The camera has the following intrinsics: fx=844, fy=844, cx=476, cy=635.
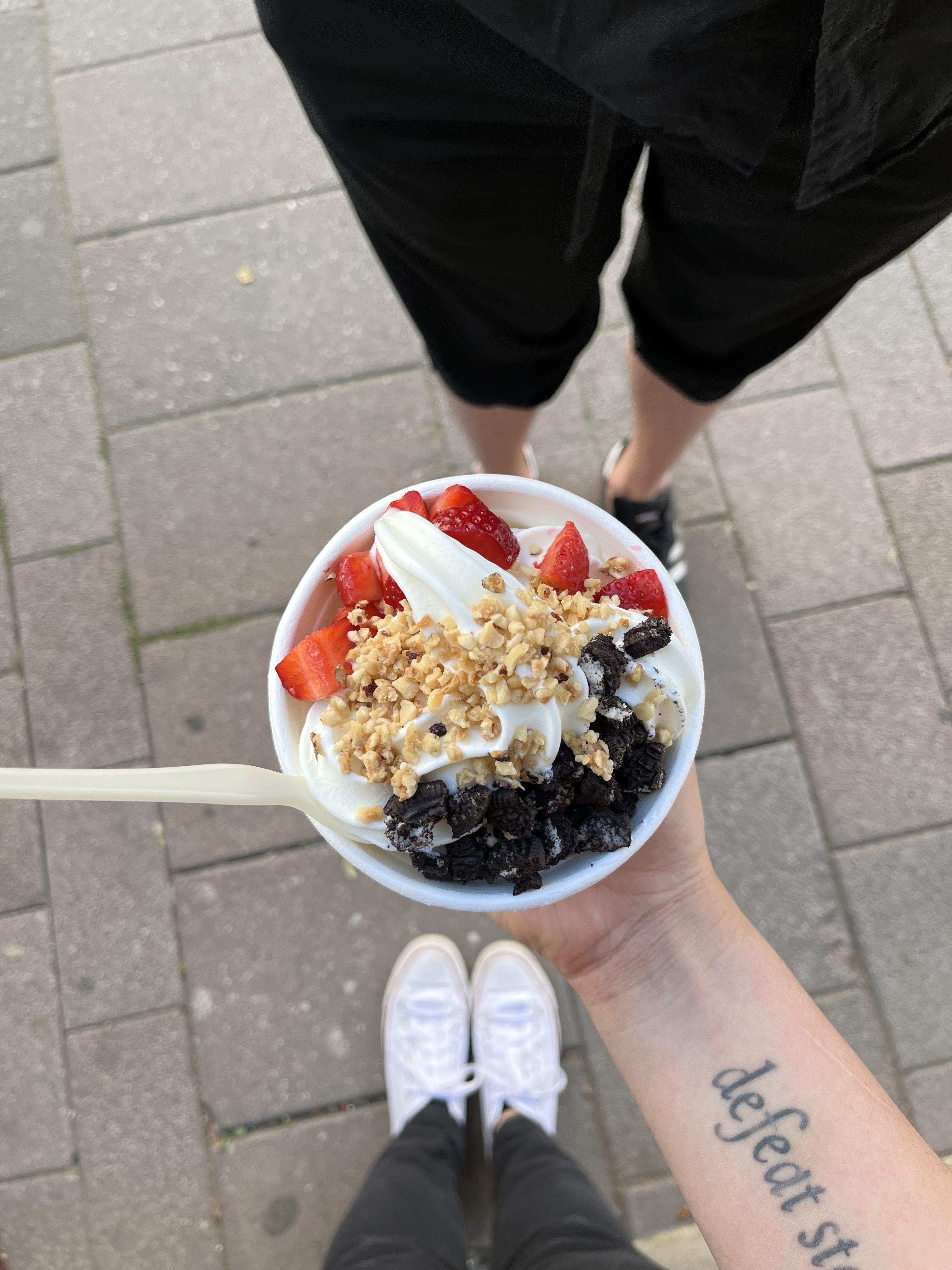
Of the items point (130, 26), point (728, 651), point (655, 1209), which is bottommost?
point (655, 1209)

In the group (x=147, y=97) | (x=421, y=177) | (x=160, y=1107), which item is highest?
(x=421, y=177)

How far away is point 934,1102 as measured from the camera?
237 cm

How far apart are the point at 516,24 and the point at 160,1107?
2.65 meters

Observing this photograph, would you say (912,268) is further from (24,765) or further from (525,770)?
(24,765)

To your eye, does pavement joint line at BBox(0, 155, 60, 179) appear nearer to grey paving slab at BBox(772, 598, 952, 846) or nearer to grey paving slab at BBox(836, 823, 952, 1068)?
grey paving slab at BBox(772, 598, 952, 846)

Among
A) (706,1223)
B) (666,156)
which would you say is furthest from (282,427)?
(706,1223)

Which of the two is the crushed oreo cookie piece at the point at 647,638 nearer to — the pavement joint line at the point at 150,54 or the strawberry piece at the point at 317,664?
the strawberry piece at the point at 317,664

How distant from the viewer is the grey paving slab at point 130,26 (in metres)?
2.97

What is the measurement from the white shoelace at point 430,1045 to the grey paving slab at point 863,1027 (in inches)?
41.6

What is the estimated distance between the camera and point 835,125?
1097 mm

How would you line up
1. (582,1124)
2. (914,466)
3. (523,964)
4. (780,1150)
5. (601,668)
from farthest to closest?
(914,466) < (523,964) < (582,1124) < (780,1150) < (601,668)

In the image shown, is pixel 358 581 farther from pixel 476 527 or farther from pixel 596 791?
pixel 596 791

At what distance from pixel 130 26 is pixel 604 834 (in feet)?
10.9

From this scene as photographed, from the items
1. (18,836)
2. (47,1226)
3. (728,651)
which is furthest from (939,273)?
(47,1226)
